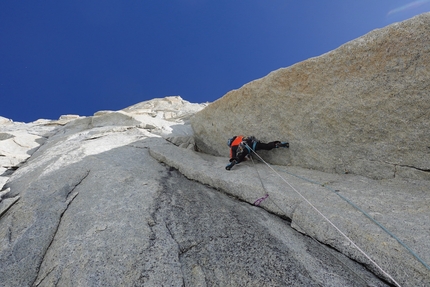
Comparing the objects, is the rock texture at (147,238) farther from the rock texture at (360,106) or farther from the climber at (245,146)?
the rock texture at (360,106)

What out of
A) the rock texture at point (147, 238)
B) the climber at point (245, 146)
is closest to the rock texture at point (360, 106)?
the climber at point (245, 146)

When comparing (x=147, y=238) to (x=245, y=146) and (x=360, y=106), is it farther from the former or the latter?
(x=360, y=106)

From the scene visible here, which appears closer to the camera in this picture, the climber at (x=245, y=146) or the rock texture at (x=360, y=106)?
the rock texture at (x=360, y=106)

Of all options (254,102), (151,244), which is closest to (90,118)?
(254,102)

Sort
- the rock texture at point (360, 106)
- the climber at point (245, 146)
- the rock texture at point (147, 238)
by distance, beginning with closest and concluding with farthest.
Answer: the rock texture at point (147, 238)
the rock texture at point (360, 106)
the climber at point (245, 146)

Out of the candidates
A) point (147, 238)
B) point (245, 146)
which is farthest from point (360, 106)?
point (147, 238)

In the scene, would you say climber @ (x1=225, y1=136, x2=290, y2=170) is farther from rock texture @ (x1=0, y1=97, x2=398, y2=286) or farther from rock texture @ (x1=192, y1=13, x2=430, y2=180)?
rock texture @ (x1=0, y1=97, x2=398, y2=286)

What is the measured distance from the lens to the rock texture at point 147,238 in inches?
146

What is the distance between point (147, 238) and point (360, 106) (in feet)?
21.5

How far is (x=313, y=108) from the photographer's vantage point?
6.88 metres

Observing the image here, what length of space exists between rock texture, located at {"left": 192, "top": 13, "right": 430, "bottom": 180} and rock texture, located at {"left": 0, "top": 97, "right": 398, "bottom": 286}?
9.31ft

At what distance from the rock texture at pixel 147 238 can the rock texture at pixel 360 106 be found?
9.31ft

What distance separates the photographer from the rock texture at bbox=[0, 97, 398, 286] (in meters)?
3.71

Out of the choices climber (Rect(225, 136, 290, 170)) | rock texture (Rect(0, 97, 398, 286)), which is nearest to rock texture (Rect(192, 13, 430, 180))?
climber (Rect(225, 136, 290, 170))
